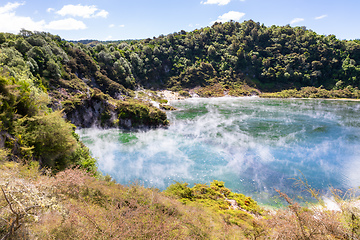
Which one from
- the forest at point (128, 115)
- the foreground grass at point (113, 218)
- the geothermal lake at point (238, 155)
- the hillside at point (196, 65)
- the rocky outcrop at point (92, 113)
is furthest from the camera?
the hillside at point (196, 65)

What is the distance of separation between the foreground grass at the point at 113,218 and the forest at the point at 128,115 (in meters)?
0.05

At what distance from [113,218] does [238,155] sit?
1927 centimetres

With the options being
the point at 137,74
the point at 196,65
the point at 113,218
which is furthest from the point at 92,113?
the point at 196,65

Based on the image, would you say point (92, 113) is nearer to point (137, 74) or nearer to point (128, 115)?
point (128, 115)

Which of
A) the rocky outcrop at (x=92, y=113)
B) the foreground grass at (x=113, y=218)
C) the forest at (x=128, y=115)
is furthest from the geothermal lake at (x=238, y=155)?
the foreground grass at (x=113, y=218)

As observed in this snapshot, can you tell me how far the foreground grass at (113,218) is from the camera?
504cm

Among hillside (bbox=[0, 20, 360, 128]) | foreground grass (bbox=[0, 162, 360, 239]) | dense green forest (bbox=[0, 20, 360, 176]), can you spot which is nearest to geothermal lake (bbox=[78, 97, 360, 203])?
foreground grass (bbox=[0, 162, 360, 239])

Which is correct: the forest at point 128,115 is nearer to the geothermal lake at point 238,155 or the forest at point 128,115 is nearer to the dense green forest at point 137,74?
the dense green forest at point 137,74

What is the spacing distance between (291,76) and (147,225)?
4206 inches

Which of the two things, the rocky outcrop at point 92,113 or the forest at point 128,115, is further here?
the rocky outcrop at point 92,113

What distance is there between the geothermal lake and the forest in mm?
3325

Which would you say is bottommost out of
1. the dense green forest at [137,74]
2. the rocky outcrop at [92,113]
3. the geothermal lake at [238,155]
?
the geothermal lake at [238,155]

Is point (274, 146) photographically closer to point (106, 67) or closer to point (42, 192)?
point (42, 192)

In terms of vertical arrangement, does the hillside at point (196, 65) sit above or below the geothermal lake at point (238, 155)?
above
